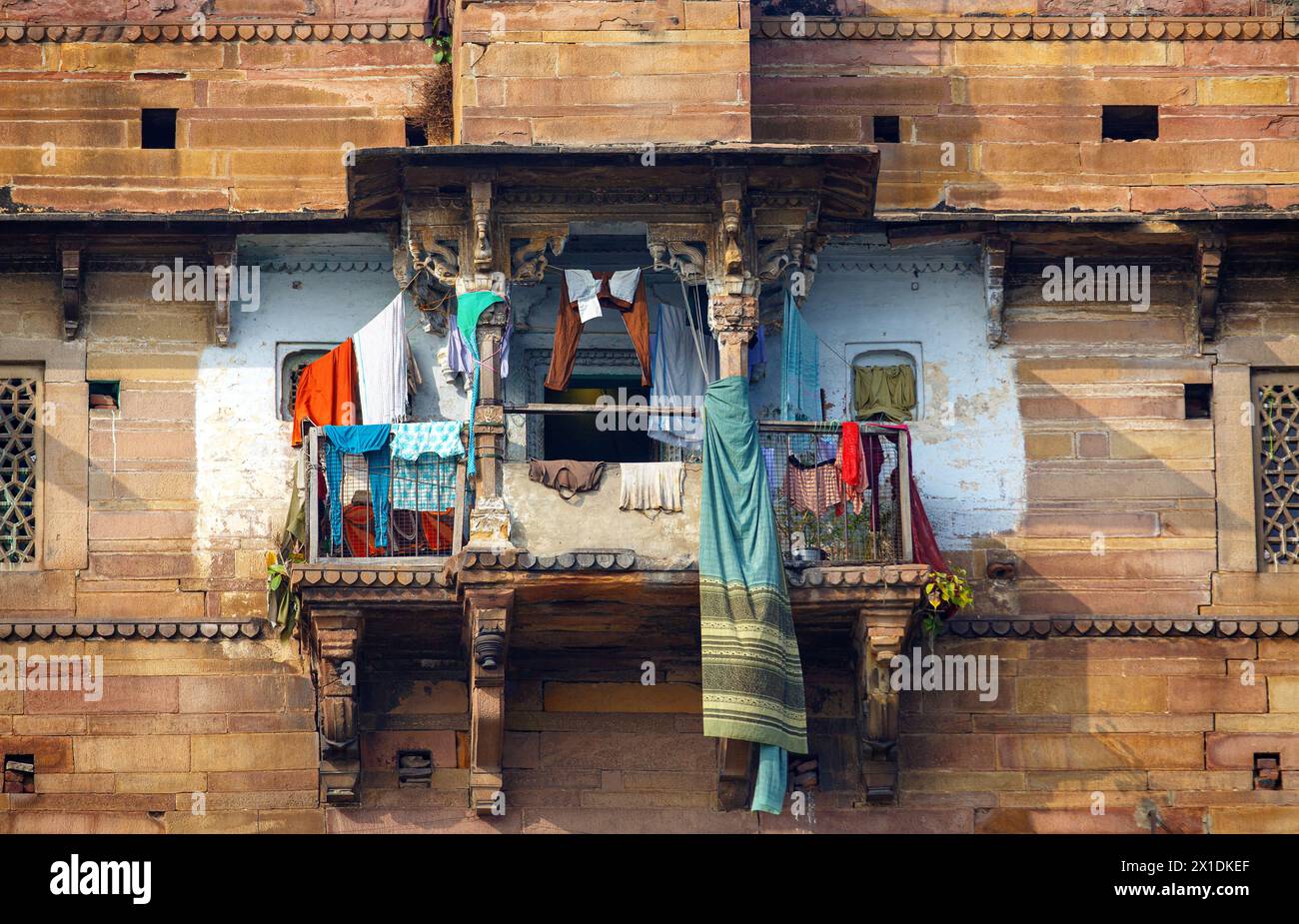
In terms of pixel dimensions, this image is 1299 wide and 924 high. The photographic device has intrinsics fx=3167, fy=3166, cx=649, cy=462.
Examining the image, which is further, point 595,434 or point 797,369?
point 595,434

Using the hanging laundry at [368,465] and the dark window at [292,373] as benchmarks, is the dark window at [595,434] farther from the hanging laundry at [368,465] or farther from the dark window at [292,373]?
the dark window at [292,373]

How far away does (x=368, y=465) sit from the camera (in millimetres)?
20562

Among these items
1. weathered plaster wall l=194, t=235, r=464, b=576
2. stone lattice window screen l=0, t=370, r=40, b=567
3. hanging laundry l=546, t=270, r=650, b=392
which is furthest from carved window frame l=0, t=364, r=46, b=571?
hanging laundry l=546, t=270, r=650, b=392

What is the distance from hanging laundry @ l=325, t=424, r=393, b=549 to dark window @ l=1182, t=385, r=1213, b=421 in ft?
18.0

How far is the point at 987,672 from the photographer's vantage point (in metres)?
21.1

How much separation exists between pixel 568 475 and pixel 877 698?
246 cm

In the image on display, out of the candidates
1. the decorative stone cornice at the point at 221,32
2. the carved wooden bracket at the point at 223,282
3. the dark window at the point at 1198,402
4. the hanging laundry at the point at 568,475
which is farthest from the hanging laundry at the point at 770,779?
the decorative stone cornice at the point at 221,32

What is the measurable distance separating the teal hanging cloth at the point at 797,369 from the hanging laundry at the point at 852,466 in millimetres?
627

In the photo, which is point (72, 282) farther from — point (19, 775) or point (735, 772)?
point (735, 772)

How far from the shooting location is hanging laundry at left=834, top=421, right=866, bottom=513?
67.0ft

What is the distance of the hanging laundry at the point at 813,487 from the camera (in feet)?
67.1

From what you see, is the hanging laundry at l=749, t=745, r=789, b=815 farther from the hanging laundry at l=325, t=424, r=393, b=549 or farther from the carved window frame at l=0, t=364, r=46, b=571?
the carved window frame at l=0, t=364, r=46, b=571

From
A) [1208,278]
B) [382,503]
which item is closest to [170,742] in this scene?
[382,503]

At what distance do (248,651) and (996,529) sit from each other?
16.7 ft
